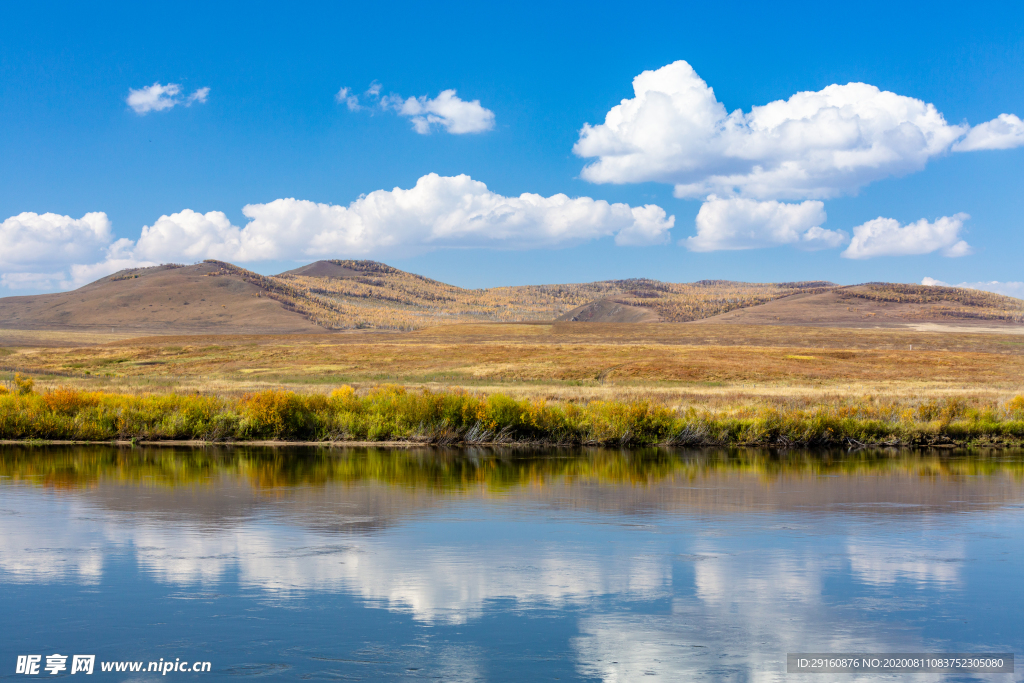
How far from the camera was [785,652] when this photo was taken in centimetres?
782

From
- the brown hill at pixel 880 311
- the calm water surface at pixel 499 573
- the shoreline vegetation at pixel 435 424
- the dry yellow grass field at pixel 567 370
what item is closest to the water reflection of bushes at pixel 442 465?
the calm water surface at pixel 499 573

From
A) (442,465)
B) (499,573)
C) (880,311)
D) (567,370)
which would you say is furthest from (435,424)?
(880,311)

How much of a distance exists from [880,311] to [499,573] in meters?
177

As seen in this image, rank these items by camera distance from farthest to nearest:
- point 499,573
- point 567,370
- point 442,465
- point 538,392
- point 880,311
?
point 880,311 < point 567,370 < point 538,392 < point 442,465 < point 499,573

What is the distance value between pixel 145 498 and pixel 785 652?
1103 cm

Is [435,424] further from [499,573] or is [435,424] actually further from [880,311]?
[880,311]

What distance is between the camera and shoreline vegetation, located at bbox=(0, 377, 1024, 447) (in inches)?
986

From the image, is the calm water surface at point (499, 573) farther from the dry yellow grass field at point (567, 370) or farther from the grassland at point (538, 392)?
the dry yellow grass field at point (567, 370)

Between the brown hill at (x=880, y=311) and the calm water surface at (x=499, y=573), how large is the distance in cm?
14082

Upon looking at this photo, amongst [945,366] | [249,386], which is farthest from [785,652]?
[945,366]

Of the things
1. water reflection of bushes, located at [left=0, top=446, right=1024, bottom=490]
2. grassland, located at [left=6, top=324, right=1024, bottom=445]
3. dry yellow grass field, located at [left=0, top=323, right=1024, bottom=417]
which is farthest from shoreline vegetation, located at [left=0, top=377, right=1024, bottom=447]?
dry yellow grass field, located at [left=0, top=323, right=1024, bottom=417]

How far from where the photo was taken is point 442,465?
67.4 feet

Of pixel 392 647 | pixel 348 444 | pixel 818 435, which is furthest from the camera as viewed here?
pixel 818 435

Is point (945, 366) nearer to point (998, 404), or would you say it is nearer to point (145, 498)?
point (998, 404)
